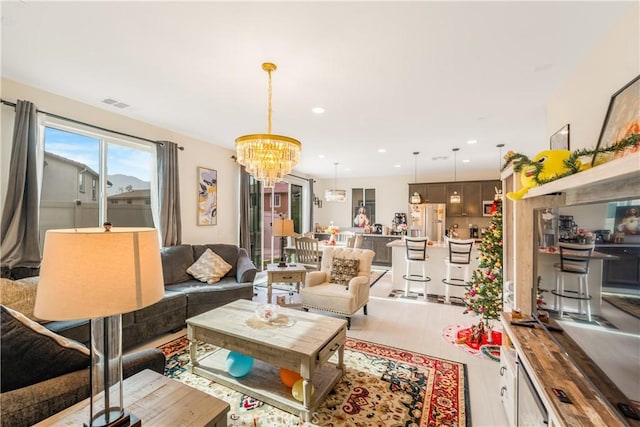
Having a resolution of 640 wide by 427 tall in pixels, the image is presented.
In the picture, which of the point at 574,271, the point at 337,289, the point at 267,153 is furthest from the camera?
the point at 337,289

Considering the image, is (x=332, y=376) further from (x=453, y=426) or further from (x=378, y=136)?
(x=378, y=136)

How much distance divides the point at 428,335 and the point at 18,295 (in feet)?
13.5

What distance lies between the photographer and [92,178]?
132 inches

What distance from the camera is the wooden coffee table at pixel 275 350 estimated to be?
195 cm

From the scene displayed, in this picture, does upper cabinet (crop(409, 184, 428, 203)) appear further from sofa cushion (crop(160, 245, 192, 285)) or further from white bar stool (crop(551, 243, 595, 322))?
white bar stool (crop(551, 243, 595, 322))

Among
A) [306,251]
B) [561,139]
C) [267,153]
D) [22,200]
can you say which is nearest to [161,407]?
[267,153]

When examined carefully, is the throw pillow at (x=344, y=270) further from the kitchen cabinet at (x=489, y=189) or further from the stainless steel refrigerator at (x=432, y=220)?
the kitchen cabinet at (x=489, y=189)

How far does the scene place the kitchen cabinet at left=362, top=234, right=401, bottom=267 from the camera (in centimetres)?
784

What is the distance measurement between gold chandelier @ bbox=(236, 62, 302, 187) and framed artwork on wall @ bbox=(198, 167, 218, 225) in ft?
7.31

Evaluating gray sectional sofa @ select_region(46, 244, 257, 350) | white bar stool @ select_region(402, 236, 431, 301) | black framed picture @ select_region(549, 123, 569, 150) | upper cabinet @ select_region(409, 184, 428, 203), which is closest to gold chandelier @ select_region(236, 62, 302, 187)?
gray sectional sofa @ select_region(46, 244, 257, 350)

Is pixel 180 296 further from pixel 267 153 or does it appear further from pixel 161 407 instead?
pixel 161 407

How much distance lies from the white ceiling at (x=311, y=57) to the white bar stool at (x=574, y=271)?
59.2 inches

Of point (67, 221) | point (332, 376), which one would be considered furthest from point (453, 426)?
point (67, 221)

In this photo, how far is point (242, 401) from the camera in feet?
6.89
